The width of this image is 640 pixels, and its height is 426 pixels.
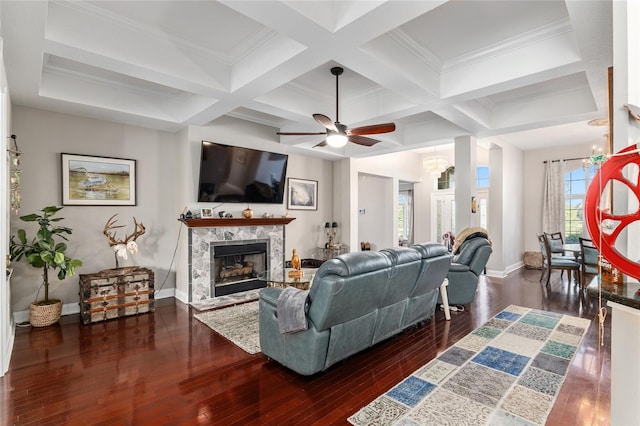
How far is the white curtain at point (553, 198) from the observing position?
7.88 meters

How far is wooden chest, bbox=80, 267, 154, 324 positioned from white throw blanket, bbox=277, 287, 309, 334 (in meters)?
2.74

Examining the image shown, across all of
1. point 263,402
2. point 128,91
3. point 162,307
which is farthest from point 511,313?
point 128,91

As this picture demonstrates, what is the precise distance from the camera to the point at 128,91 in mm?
4488

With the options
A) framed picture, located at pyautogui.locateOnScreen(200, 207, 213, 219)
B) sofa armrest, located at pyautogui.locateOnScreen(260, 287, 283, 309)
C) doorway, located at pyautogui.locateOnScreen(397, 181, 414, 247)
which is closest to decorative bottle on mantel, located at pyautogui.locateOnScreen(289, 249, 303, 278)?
sofa armrest, located at pyautogui.locateOnScreen(260, 287, 283, 309)

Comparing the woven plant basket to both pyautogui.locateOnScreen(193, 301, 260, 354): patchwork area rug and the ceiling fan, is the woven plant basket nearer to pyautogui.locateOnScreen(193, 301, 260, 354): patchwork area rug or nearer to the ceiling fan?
pyautogui.locateOnScreen(193, 301, 260, 354): patchwork area rug

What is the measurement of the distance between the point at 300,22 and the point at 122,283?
3897 millimetres

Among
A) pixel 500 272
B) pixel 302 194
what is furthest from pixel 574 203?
pixel 302 194

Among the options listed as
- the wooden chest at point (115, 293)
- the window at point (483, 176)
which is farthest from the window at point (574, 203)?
the wooden chest at point (115, 293)

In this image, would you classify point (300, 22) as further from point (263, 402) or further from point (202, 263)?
point (202, 263)

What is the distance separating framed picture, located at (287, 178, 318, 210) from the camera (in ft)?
22.3

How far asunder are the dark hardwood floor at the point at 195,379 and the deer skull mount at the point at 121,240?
0.98 meters

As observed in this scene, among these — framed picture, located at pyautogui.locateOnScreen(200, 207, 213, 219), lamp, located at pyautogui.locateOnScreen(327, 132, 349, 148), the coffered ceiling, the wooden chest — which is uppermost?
the coffered ceiling

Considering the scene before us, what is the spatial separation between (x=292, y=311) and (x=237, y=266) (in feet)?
11.5

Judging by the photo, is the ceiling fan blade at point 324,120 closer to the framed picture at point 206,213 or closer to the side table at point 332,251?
the framed picture at point 206,213
